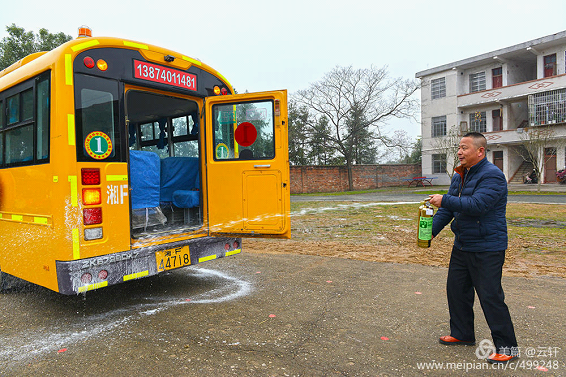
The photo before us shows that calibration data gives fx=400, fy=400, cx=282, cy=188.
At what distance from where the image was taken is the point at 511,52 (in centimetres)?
2920

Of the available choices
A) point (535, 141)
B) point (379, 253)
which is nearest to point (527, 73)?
point (535, 141)

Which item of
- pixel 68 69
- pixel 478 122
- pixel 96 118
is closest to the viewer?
pixel 68 69

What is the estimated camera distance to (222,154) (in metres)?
5.34

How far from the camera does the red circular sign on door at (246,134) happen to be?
5230 mm

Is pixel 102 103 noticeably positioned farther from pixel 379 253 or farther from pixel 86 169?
pixel 379 253

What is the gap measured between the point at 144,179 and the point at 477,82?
33.2 m

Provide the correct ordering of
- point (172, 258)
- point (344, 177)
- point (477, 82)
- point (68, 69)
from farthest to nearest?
point (344, 177) < point (477, 82) < point (172, 258) < point (68, 69)

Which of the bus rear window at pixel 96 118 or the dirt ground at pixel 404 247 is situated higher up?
the bus rear window at pixel 96 118

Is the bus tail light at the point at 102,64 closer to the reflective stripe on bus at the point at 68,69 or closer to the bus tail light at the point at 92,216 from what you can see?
the reflective stripe on bus at the point at 68,69

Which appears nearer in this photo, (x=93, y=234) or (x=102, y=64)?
(x=93, y=234)

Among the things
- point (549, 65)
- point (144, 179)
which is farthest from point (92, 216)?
point (549, 65)

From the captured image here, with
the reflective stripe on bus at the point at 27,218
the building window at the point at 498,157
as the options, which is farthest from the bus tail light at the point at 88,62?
the building window at the point at 498,157

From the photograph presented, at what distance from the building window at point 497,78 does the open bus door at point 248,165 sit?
31534 mm

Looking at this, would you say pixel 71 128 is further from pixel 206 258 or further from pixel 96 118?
pixel 206 258
